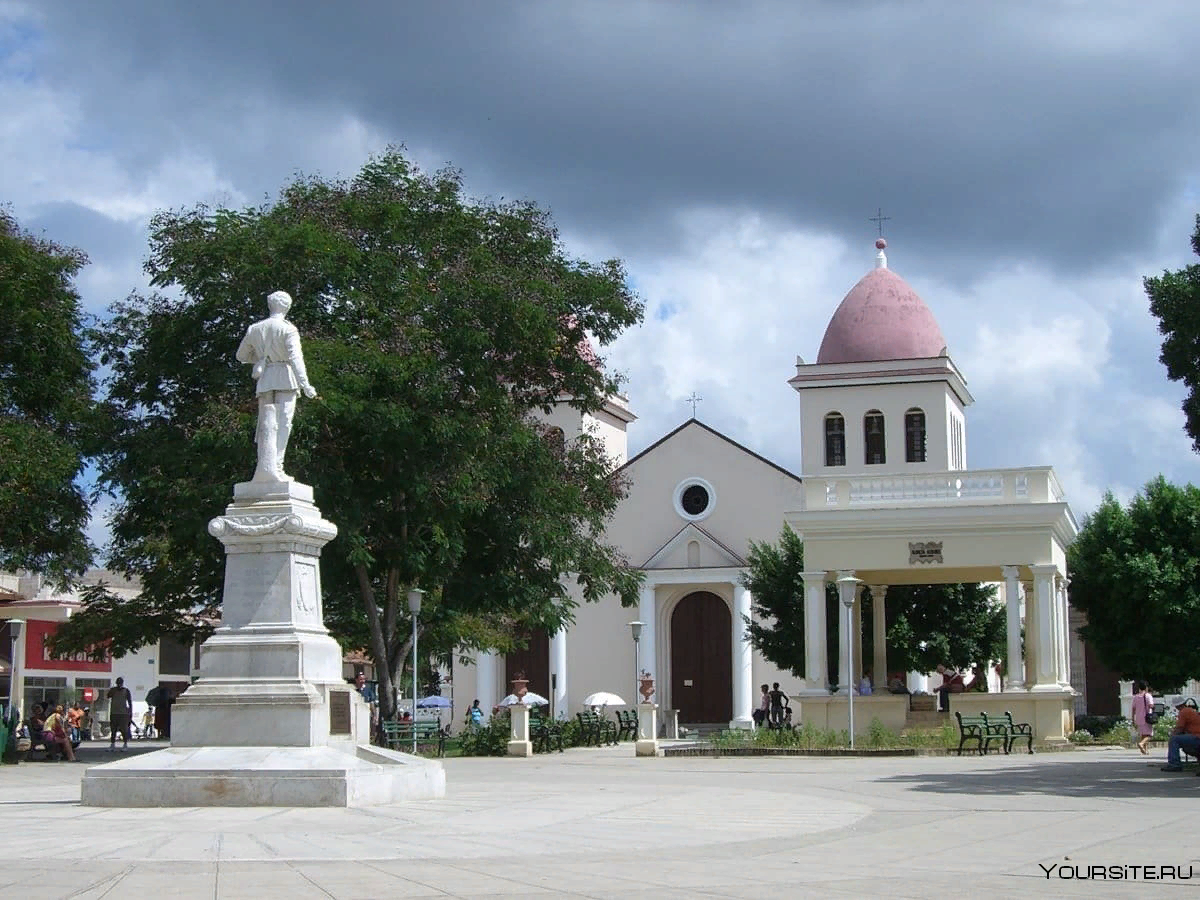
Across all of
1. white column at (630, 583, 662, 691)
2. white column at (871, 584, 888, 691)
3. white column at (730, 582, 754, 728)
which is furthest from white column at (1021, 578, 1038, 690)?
white column at (630, 583, 662, 691)

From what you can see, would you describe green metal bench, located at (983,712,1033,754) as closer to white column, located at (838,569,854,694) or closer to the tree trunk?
white column, located at (838,569,854,694)

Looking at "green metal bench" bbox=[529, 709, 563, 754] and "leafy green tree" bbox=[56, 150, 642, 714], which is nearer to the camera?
"leafy green tree" bbox=[56, 150, 642, 714]

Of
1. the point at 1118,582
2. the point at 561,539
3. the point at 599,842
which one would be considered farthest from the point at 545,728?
the point at 599,842

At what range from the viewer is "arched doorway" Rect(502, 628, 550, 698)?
52.8 meters

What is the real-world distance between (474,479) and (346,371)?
3.33 meters

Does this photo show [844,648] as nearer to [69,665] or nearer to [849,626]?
[849,626]

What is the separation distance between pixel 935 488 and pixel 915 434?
16207 millimetres

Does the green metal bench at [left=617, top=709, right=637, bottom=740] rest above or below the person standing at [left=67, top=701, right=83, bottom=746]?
below

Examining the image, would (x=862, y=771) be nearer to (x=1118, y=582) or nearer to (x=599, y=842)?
(x=599, y=842)

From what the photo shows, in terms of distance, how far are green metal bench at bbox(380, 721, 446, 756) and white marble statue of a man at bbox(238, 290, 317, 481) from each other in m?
12.5

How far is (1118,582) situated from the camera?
121 ft

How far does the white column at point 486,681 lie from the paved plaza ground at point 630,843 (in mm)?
33158

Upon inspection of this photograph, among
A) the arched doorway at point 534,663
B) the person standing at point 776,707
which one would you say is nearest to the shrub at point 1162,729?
the person standing at point 776,707

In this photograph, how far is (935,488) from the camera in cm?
3466
